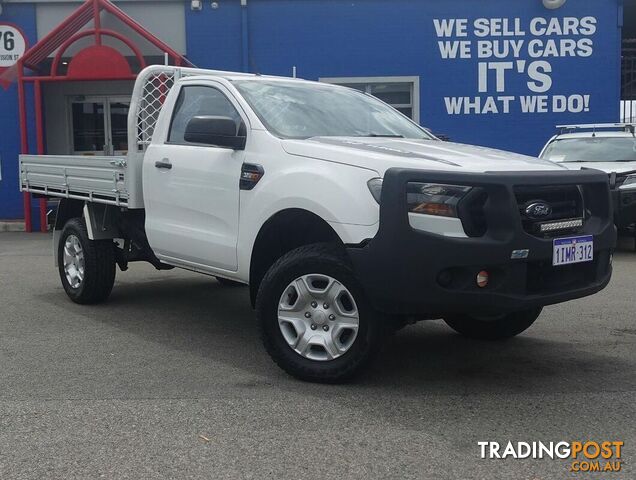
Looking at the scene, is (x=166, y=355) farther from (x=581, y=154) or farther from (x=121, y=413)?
(x=581, y=154)

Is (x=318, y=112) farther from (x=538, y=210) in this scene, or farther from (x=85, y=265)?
(x=85, y=265)

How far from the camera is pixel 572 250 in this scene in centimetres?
423

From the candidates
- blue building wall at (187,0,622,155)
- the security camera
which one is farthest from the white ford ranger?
the security camera

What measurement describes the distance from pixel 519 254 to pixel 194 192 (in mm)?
2526

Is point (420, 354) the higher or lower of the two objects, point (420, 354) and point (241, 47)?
the lower

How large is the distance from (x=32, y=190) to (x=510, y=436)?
5841 mm

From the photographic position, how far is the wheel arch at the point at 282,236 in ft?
15.3

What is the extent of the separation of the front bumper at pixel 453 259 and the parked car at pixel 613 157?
6236 millimetres

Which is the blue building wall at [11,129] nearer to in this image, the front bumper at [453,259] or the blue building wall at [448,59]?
the blue building wall at [448,59]

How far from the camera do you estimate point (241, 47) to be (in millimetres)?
15016

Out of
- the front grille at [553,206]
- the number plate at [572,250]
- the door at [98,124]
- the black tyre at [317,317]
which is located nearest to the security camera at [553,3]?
the door at [98,124]

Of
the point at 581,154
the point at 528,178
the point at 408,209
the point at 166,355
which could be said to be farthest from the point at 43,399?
the point at 581,154

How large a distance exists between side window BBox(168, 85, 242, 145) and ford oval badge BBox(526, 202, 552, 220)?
2.44 m

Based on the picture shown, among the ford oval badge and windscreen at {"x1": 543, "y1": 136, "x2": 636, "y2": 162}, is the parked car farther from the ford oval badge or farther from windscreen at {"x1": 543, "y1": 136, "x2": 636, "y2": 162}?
the ford oval badge
